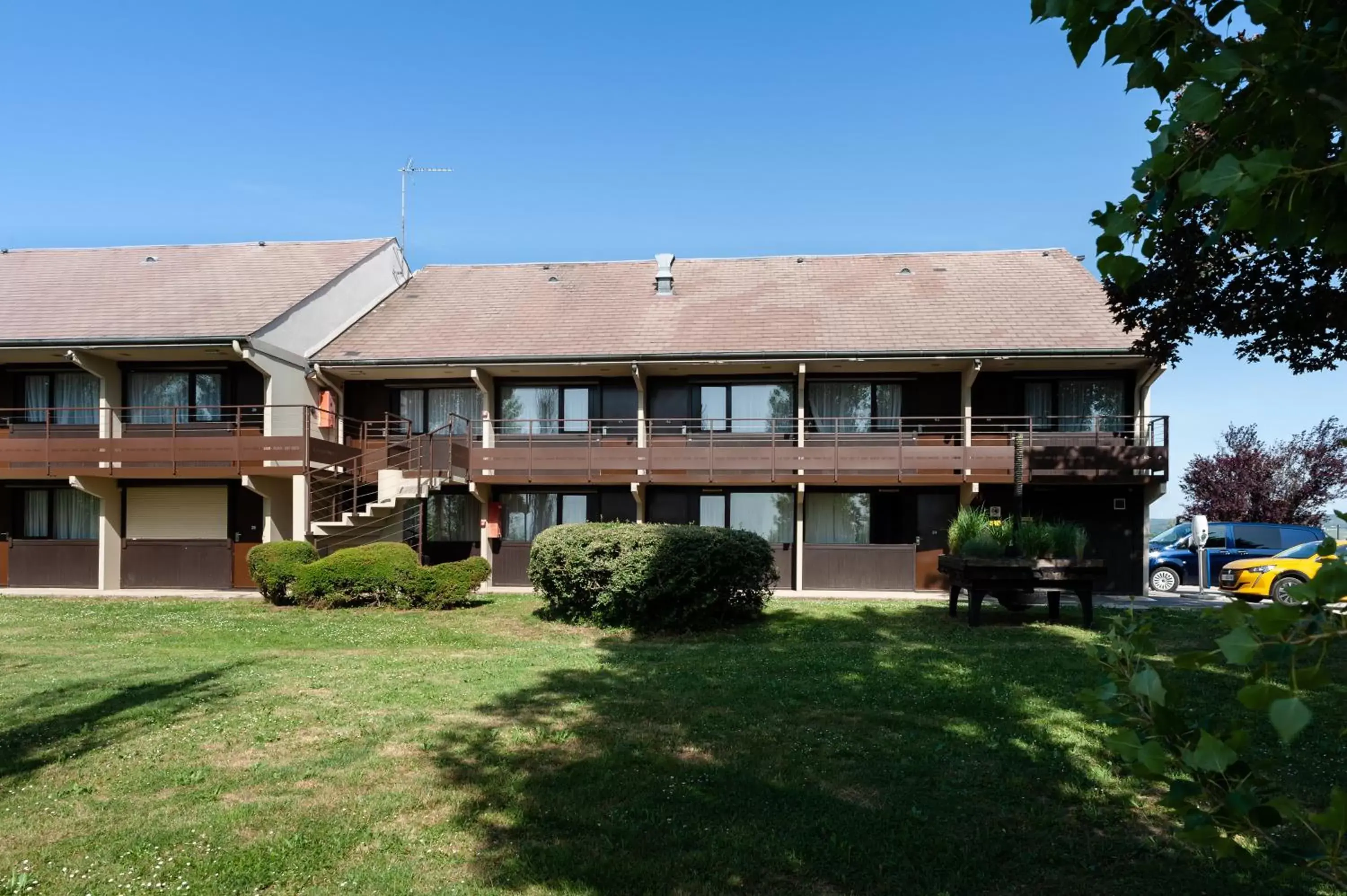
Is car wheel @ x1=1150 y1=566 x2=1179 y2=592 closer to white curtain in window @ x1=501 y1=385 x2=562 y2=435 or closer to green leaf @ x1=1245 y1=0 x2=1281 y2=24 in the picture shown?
white curtain in window @ x1=501 y1=385 x2=562 y2=435

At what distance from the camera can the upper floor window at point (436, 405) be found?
2200 cm

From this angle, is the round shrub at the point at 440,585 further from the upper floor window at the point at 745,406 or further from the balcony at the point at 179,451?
the upper floor window at the point at 745,406

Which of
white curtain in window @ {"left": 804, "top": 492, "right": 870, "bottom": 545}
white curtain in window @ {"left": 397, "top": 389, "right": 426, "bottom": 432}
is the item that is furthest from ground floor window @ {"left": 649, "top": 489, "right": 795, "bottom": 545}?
white curtain in window @ {"left": 397, "top": 389, "right": 426, "bottom": 432}

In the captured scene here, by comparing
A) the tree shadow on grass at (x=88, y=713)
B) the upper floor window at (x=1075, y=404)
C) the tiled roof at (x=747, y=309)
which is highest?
the tiled roof at (x=747, y=309)

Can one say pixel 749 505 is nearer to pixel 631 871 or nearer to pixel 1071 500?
pixel 1071 500

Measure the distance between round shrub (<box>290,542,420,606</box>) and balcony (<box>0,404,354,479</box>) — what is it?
340 cm

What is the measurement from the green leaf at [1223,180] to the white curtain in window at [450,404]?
21220 mm

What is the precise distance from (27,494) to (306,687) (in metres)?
18.3

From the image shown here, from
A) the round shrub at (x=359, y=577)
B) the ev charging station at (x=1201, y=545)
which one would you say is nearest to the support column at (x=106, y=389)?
the round shrub at (x=359, y=577)

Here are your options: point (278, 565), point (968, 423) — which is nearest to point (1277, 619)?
point (278, 565)

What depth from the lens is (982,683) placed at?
8375 millimetres

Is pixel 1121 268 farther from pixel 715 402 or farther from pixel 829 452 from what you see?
pixel 715 402

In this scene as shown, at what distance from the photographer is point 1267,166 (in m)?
1.45

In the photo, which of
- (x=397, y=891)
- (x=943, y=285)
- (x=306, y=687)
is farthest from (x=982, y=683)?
(x=943, y=285)
